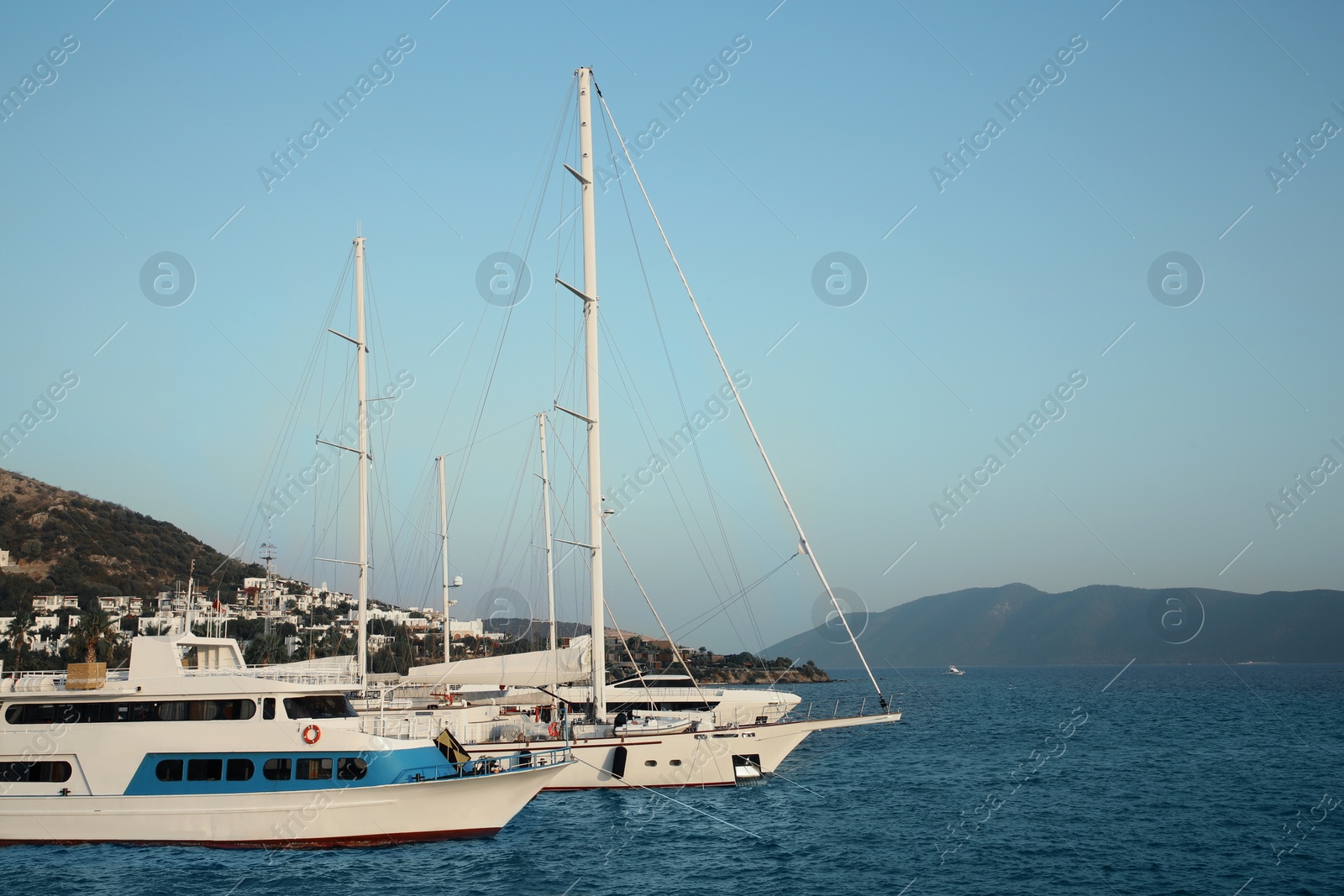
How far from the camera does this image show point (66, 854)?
969 inches

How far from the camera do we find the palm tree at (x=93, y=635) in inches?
1107

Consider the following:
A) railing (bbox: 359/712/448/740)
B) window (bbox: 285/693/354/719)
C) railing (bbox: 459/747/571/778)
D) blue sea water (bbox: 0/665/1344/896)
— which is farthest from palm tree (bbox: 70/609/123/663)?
railing (bbox: 459/747/571/778)

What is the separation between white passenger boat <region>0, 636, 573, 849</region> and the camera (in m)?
25.4

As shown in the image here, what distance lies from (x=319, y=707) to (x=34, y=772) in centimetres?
753

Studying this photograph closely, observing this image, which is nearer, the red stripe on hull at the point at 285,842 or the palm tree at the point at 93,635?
the red stripe on hull at the point at 285,842

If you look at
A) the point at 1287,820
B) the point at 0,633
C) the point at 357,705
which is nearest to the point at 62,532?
the point at 0,633

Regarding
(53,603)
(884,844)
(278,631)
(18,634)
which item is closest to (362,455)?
(884,844)

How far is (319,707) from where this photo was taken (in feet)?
87.2

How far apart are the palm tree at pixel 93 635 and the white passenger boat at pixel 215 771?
1.94 meters

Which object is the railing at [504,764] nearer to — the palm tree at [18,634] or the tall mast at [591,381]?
the tall mast at [591,381]

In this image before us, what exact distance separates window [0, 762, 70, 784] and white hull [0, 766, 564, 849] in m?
0.48

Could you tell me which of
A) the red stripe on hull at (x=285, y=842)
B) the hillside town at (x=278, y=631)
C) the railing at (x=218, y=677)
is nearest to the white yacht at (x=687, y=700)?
the hillside town at (x=278, y=631)

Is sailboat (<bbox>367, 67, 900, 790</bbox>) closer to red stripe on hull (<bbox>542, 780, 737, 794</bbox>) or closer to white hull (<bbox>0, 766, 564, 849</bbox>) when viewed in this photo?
red stripe on hull (<bbox>542, 780, 737, 794</bbox>)

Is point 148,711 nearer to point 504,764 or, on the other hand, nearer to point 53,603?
point 504,764
